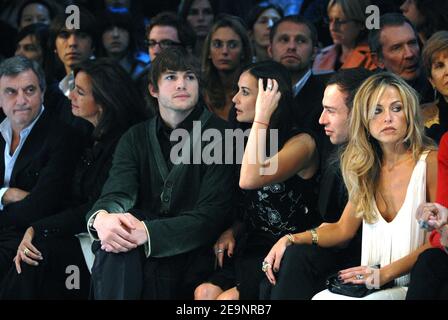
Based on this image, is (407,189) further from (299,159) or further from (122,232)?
(122,232)

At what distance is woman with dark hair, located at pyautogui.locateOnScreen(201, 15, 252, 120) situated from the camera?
6.05 m

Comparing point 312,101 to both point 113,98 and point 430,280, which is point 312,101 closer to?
point 113,98

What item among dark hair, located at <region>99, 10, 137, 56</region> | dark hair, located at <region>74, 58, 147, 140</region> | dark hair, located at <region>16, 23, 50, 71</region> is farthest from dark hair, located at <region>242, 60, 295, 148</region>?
dark hair, located at <region>16, 23, 50, 71</region>

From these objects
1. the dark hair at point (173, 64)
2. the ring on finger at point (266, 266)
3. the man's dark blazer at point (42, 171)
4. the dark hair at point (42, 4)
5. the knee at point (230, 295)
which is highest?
the dark hair at point (42, 4)

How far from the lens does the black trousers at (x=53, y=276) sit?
5.14 meters

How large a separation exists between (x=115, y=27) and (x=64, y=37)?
346mm

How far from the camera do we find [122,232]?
472 cm

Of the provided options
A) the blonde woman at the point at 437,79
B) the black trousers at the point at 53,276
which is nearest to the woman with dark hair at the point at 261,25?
the blonde woman at the point at 437,79

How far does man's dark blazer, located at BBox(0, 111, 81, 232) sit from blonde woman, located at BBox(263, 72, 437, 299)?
1.45 m

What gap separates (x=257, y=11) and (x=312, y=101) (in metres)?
1.31

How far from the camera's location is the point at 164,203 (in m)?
5.06

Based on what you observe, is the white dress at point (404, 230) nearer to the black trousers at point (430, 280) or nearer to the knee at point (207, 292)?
the black trousers at point (430, 280)

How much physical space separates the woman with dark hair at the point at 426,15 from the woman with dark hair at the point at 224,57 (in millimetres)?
986
